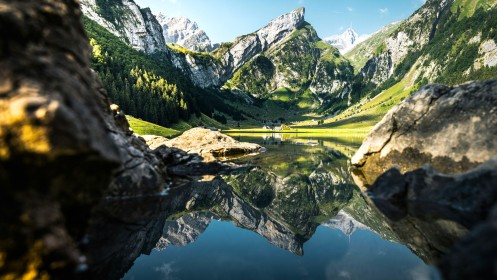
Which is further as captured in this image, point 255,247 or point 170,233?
point 170,233

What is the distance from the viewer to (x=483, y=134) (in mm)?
22234

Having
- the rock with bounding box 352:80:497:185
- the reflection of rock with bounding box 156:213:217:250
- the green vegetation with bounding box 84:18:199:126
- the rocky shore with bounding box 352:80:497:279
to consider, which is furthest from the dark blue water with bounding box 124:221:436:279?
the green vegetation with bounding box 84:18:199:126

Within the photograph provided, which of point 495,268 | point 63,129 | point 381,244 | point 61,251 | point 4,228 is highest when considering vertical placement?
point 63,129

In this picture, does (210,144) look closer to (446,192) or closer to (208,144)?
(208,144)

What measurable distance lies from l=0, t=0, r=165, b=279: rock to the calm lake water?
12.4 ft

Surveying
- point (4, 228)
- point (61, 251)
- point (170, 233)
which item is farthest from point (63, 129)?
point (170, 233)

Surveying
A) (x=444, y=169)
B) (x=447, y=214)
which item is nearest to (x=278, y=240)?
(x=447, y=214)

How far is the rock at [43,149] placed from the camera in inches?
329

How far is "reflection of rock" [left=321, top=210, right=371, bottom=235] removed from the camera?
17.9 m

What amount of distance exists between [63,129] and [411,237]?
15800 millimetres

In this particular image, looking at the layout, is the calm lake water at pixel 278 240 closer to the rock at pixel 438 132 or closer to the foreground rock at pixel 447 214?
the foreground rock at pixel 447 214

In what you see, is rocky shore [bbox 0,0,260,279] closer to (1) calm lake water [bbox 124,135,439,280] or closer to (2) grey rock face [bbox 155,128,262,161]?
(1) calm lake water [bbox 124,135,439,280]

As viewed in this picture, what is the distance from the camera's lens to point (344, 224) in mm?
18922

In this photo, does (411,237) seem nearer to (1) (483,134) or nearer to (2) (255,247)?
(2) (255,247)
